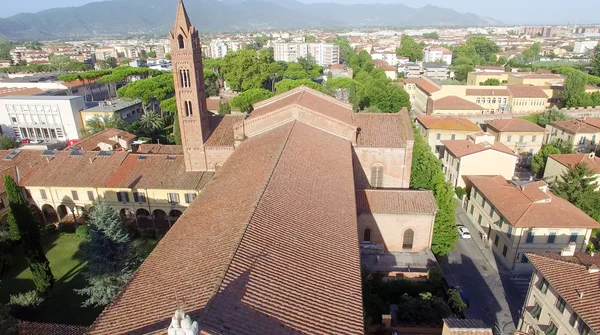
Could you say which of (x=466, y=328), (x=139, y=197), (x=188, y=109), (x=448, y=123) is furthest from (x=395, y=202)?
(x=448, y=123)

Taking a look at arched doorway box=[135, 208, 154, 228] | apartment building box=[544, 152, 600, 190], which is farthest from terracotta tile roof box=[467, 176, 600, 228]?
arched doorway box=[135, 208, 154, 228]

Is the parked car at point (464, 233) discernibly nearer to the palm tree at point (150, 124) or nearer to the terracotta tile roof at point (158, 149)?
the terracotta tile roof at point (158, 149)

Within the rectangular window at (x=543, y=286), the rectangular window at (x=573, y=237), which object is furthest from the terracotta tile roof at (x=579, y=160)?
the rectangular window at (x=543, y=286)

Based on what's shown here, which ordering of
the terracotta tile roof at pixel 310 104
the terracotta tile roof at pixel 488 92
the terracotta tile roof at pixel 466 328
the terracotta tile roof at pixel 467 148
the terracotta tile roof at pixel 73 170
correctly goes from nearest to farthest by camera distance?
the terracotta tile roof at pixel 466 328 → the terracotta tile roof at pixel 310 104 → the terracotta tile roof at pixel 73 170 → the terracotta tile roof at pixel 467 148 → the terracotta tile roof at pixel 488 92

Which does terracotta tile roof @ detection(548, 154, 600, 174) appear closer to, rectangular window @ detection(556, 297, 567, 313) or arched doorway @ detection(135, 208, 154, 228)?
rectangular window @ detection(556, 297, 567, 313)

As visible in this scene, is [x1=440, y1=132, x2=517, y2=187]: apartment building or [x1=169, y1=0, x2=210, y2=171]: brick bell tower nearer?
[x1=169, y1=0, x2=210, y2=171]: brick bell tower

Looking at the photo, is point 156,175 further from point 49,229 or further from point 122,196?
point 49,229
